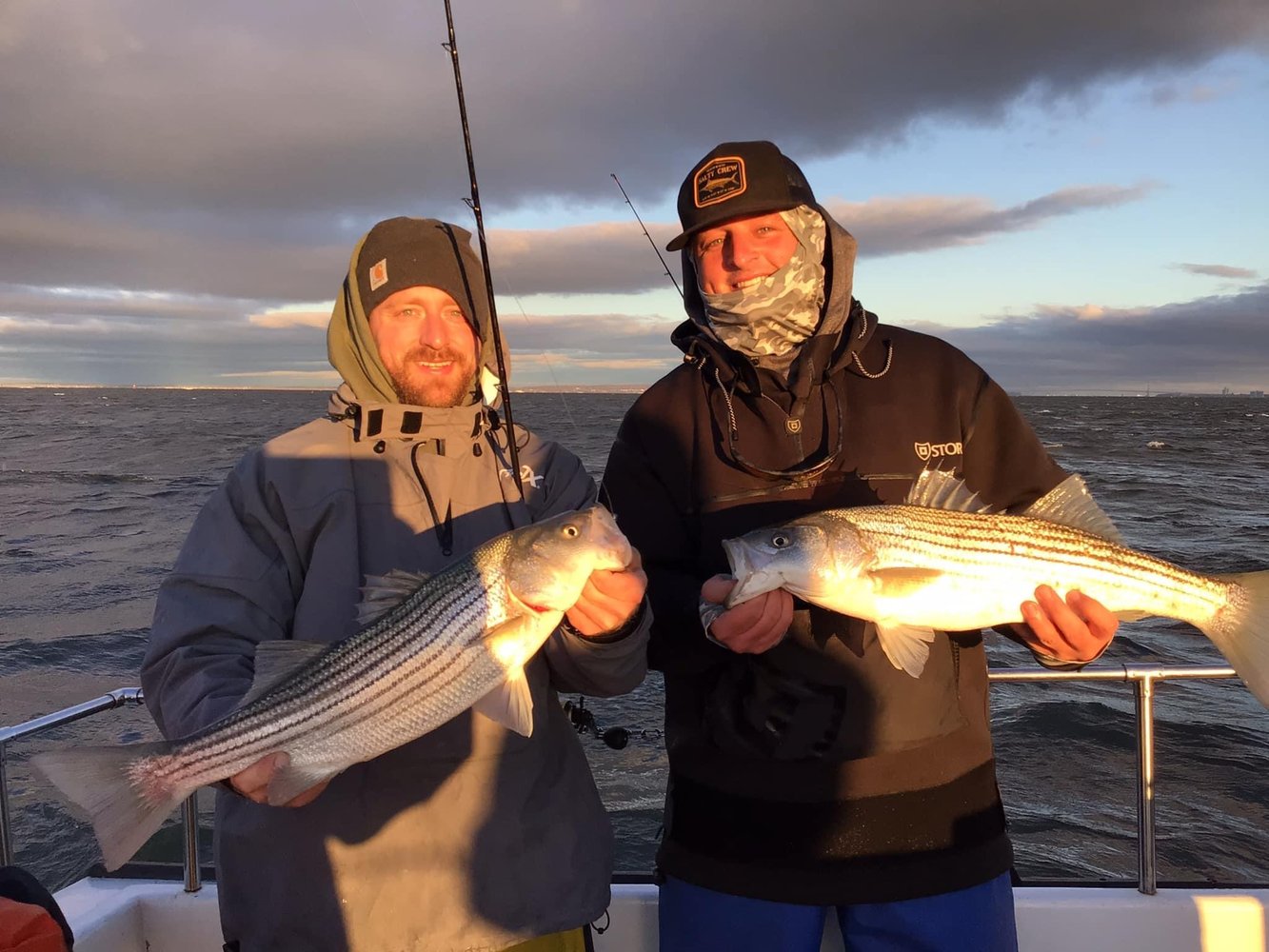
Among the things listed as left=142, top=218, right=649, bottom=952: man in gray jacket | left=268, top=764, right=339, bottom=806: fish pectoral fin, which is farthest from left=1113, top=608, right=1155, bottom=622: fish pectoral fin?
left=268, top=764, right=339, bottom=806: fish pectoral fin

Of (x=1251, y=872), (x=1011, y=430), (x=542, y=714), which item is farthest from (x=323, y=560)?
(x=1251, y=872)

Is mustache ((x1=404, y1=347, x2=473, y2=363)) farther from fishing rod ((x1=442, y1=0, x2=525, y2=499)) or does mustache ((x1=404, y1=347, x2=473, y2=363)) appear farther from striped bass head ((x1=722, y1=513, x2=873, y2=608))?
striped bass head ((x1=722, y1=513, x2=873, y2=608))

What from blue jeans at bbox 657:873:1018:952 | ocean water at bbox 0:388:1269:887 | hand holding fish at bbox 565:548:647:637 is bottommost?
ocean water at bbox 0:388:1269:887

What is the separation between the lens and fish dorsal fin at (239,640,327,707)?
3244mm

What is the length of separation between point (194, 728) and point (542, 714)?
4.47ft

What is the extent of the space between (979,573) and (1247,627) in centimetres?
123

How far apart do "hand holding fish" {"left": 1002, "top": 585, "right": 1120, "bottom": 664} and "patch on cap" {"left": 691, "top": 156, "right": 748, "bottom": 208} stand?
2.27 meters

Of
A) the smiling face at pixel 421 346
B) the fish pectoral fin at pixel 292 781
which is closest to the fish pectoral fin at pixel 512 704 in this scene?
the fish pectoral fin at pixel 292 781

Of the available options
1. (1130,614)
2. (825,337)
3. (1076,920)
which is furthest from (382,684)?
(1076,920)

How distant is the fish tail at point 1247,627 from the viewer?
12.2 ft

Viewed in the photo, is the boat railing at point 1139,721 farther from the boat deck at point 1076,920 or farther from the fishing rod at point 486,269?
the fishing rod at point 486,269

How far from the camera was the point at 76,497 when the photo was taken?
1278 inches

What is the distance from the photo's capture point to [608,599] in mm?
3193

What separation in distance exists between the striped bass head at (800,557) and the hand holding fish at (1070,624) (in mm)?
806
